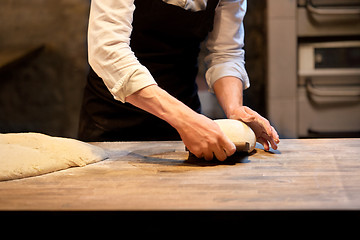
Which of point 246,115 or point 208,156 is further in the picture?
point 246,115

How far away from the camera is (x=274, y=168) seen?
1030mm

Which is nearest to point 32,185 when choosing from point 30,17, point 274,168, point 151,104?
point 151,104

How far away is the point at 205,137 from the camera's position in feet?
3.50

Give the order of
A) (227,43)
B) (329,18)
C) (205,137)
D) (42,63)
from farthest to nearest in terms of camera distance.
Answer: (42,63)
(329,18)
(227,43)
(205,137)

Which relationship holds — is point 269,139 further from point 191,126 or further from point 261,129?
point 191,126

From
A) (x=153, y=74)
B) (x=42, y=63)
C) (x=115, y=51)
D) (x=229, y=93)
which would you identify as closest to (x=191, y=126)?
(x=115, y=51)

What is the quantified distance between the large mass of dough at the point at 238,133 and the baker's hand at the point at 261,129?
0.22ft

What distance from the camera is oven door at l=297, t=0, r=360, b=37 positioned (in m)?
2.37

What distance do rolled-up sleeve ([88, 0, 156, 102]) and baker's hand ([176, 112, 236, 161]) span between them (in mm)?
150

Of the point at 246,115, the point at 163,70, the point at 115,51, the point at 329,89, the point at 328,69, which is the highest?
the point at 115,51

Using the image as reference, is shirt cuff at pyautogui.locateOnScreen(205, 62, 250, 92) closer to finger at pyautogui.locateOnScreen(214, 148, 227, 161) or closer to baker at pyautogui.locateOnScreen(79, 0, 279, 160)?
baker at pyautogui.locateOnScreen(79, 0, 279, 160)

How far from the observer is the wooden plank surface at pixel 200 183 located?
2.46 feet

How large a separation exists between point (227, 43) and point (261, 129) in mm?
400

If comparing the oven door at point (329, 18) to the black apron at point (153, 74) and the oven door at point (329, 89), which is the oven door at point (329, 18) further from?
the black apron at point (153, 74)
